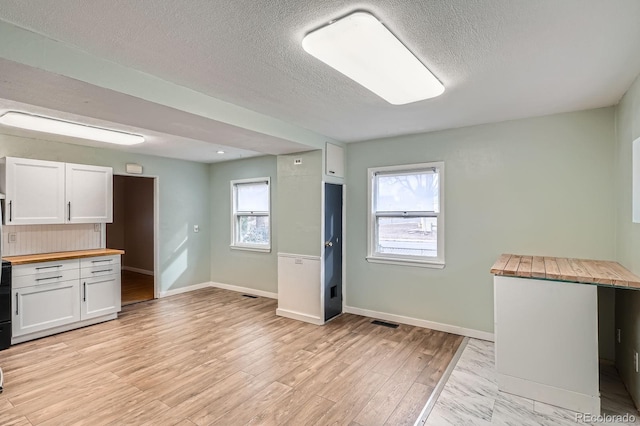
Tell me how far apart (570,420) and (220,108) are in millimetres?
3570

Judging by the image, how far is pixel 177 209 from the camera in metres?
5.83

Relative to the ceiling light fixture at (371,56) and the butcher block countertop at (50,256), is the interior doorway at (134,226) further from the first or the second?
the ceiling light fixture at (371,56)

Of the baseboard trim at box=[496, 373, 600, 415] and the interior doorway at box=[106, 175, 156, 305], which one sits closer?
the baseboard trim at box=[496, 373, 600, 415]

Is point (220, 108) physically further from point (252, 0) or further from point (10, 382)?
point (10, 382)

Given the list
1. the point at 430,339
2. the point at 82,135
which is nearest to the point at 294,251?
the point at 430,339

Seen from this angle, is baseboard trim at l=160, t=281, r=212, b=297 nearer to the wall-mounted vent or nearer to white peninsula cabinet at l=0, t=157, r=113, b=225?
white peninsula cabinet at l=0, t=157, r=113, b=225

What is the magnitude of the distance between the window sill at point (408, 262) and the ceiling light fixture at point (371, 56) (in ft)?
6.96

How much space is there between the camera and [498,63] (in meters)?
2.14

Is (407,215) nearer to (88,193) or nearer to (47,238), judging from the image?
(88,193)

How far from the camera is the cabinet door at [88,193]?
14.0 ft

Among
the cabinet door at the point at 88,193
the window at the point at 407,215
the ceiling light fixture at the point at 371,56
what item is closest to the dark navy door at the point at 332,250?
the window at the point at 407,215

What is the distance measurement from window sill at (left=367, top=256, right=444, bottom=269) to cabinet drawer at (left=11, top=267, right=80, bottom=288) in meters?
3.83

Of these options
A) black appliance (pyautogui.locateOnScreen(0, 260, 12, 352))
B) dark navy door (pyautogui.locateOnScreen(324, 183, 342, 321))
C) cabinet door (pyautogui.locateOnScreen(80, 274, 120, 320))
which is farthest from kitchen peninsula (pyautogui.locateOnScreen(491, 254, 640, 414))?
black appliance (pyautogui.locateOnScreen(0, 260, 12, 352))

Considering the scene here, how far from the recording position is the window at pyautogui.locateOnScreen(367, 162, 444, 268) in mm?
3936
